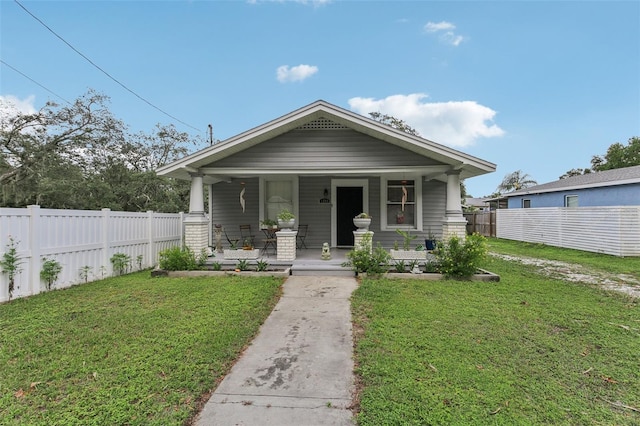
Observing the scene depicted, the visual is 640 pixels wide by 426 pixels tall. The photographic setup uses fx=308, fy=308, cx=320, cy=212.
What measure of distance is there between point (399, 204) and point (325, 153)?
3.12 m

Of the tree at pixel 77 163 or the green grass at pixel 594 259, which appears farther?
the tree at pixel 77 163

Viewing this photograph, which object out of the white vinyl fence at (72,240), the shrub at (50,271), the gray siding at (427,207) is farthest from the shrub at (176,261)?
the gray siding at (427,207)

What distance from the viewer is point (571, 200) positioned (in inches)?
648

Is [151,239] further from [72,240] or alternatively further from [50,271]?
[50,271]

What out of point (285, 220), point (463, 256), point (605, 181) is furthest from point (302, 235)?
point (605, 181)

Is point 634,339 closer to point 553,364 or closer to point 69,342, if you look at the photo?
point 553,364

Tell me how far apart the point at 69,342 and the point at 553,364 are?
5039 millimetres

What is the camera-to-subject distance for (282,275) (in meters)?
6.70

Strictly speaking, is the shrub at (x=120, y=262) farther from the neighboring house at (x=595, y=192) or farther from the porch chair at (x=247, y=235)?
the neighboring house at (x=595, y=192)

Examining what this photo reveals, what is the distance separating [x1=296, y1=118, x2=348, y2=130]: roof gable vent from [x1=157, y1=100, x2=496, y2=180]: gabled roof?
0.08 m

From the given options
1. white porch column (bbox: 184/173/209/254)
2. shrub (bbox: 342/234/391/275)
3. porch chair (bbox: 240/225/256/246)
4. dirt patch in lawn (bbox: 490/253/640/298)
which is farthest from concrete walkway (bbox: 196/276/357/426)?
dirt patch in lawn (bbox: 490/253/640/298)

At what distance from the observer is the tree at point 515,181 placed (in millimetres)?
42031

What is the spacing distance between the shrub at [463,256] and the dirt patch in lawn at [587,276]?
2421 millimetres

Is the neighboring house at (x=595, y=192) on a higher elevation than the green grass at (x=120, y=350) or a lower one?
higher
